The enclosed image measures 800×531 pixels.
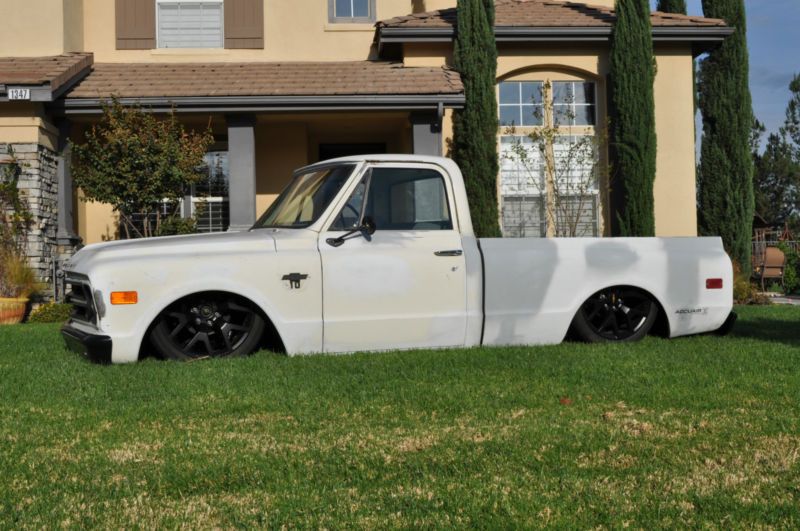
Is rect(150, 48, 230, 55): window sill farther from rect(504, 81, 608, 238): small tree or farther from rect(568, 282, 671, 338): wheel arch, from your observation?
rect(568, 282, 671, 338): wheel arch

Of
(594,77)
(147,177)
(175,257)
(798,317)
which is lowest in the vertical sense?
(798,317)

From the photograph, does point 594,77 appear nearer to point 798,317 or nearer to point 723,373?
point 798,317

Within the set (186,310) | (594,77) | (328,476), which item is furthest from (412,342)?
(594,77)

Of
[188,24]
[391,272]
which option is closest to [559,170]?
[188,24]

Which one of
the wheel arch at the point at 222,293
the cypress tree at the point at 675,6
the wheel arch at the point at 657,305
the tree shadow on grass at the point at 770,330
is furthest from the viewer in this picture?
the cypress tree at the point at 675,6

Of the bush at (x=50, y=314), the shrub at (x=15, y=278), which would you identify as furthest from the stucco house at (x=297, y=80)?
the bush at (x=50, y=314)

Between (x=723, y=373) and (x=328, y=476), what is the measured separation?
3362 millimetres

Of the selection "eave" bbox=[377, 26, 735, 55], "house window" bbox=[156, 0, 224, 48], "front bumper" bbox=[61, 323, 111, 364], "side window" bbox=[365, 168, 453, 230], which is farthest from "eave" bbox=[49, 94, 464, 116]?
"front bumper" bbox=[61, 323, 111, 364]

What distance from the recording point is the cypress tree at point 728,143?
1527 centimetres

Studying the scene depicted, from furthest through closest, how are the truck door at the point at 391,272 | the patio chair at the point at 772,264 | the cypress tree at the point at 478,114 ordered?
the patio chair at the point at 772,264 → the cypress tree at the point at 478,114 → the truck door at the point at 391,272

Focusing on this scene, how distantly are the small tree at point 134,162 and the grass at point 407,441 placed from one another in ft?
18.6

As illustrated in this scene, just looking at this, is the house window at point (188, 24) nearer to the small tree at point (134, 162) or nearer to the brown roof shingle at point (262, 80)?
the brown roof shingle at point (262, 80)

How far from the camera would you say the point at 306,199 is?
7.08m

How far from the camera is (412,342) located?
6754mm
